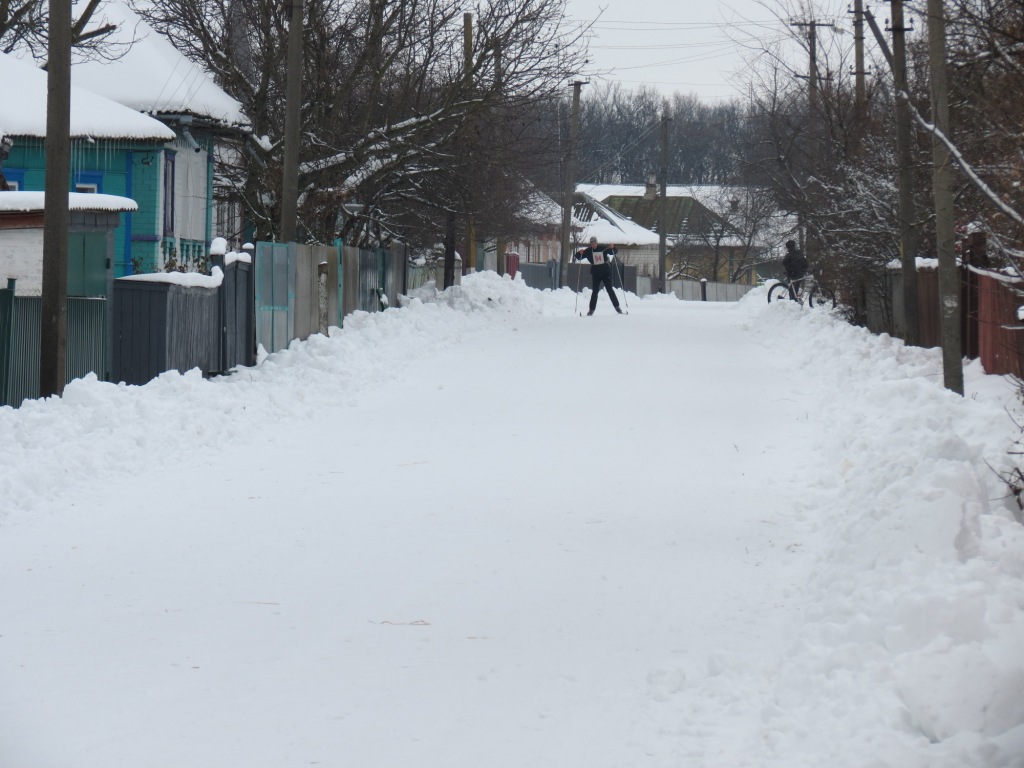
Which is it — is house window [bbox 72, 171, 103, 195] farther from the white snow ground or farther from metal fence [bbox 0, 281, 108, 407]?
the white snow ground

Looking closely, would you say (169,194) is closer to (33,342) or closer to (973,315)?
(33,342)

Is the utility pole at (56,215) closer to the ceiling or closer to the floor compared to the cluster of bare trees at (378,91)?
closer to the floor

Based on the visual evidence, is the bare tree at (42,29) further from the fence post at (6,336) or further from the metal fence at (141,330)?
the fence post at (6,336)

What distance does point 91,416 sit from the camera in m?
A: 11.2

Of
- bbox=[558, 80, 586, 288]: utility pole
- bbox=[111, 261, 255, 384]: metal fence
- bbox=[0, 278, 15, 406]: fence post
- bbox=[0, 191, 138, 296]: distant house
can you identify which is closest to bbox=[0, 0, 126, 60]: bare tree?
bbox=[111, 261, 255, 384]: metal fence

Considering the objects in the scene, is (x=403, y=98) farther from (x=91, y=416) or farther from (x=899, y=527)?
(x=899, y=527)

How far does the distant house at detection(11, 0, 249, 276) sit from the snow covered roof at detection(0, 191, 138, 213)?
10.8m

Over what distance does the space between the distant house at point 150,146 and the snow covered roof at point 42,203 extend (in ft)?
35.3

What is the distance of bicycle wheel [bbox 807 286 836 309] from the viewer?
2602 centimetres

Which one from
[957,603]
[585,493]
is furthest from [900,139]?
[957,603]

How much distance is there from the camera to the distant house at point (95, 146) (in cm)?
2172

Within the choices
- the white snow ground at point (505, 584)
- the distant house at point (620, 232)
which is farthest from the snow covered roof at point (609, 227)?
the white snow ground at point (505, 584)

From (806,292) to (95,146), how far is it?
1698cm

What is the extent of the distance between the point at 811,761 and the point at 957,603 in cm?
109
